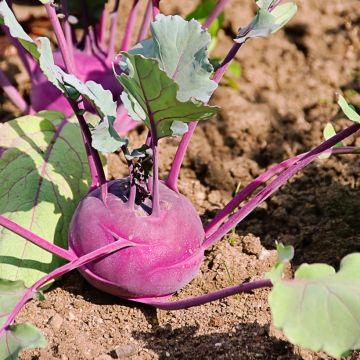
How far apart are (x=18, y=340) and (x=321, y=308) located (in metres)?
0.55

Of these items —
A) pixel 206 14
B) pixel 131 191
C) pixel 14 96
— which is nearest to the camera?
pixel 131 191

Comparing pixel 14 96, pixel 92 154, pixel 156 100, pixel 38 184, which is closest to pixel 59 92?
pixel 14 96

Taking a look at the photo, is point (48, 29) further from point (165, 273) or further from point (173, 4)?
point (165, 273)

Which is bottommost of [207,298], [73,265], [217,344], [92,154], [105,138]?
[217,344]

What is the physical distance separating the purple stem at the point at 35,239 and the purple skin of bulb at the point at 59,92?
697 millimetres

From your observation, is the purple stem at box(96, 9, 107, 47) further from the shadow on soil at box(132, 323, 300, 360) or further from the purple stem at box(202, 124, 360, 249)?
the shadow on soil at box(132, 323, 300, 360)

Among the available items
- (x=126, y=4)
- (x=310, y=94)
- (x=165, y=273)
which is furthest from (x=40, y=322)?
(x=126, y=4)

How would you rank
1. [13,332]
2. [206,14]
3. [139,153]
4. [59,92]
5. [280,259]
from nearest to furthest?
[280,259] → [13,332] → [139,153] → [59,92] → [206,14]

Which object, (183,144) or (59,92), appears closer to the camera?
(183,144)

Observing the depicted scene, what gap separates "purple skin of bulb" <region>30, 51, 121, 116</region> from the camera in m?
2.42

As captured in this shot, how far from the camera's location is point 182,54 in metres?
1.58

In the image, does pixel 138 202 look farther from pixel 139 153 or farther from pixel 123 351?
pixel 123 351

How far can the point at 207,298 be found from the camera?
1678 mm

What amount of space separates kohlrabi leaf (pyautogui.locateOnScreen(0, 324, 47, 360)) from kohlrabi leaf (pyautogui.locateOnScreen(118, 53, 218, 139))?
0.46 meters
